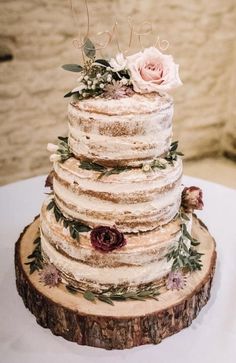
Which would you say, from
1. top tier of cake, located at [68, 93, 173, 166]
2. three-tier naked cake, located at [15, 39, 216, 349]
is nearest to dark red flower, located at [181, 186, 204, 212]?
three-tier naked cake, located at [15, 39, 216, 349]

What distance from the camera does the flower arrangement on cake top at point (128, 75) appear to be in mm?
1716

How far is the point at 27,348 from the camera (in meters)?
1.65

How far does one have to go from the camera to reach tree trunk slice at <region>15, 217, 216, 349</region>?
66.5 inches

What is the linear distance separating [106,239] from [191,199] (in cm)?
50

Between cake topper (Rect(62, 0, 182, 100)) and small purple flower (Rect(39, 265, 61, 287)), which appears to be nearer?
cake topper (Rect(62, 0, 182, 100))

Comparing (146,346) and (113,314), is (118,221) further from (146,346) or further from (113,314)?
(146,346)

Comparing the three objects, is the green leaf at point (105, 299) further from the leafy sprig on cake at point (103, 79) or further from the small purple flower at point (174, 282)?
the leafy sprig on cake at point (103, 79)

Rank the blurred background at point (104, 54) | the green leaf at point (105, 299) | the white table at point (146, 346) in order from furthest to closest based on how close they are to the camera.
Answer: the blurred background at point (104, 54), the green leaf at point (105, 299), the white table at point (146, 346)

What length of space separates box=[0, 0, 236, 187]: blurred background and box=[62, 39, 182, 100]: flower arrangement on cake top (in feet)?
6.89

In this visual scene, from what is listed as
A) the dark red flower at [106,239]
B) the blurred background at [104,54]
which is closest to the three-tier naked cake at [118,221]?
the dark red flower at [106,239]

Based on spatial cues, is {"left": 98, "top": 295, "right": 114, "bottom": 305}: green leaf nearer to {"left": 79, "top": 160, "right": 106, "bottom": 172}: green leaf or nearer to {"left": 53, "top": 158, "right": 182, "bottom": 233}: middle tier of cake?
{"left": 53, "top": 158, "right": 182, "bottom": 233}: middle tier of cake

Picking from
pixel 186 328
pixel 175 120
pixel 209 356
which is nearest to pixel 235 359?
pixel 209 356

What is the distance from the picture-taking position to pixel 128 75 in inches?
72.0

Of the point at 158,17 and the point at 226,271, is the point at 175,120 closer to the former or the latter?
the point at 158,17
